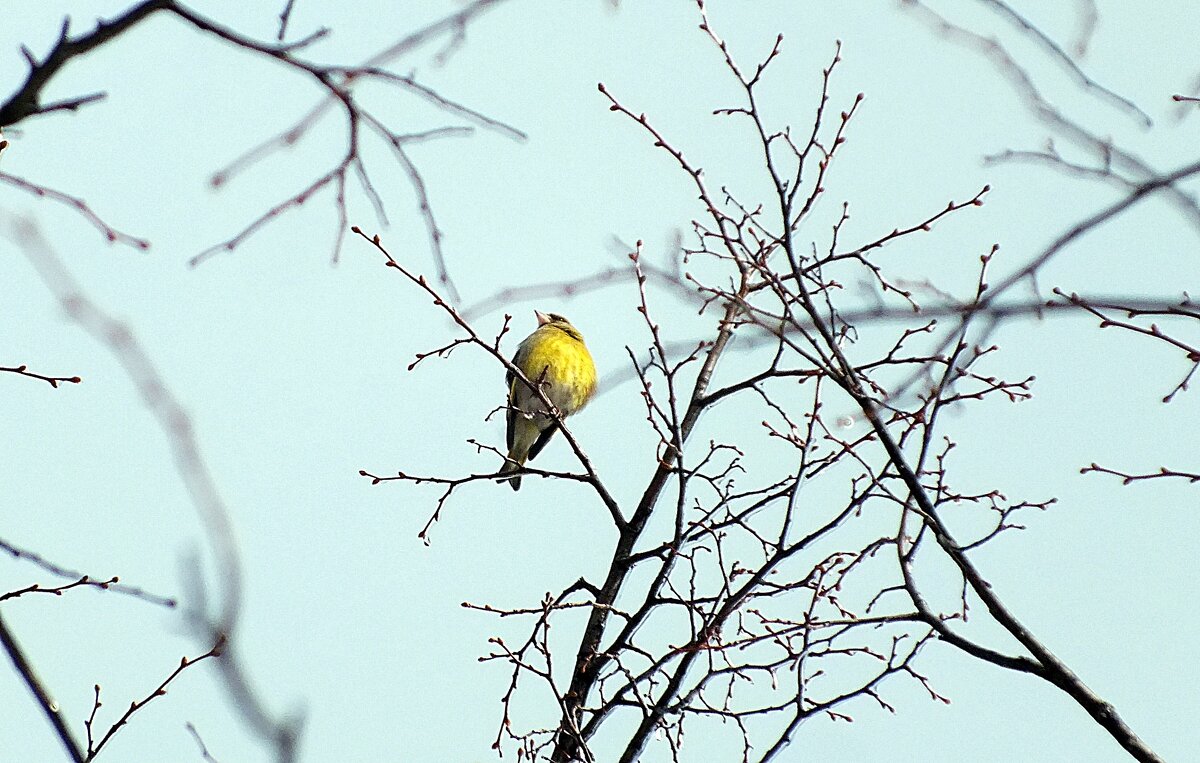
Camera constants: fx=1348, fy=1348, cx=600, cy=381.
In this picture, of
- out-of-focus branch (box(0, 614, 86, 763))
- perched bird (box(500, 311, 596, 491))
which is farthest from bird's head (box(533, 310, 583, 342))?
out-of-focus branch (box(0, 614, 86, 763))

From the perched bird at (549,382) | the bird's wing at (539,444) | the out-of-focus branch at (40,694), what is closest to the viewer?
the out-of-focus branch at (40,694)

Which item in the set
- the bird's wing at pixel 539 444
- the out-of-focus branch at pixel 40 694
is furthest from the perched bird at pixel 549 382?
the out-of-focus branch at pixel 40 694

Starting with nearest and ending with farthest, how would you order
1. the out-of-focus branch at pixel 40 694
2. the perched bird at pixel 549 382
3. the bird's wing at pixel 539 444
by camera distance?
the out-of-focus branch at pixel 40 694 < the perched bird at pixel 549 382 < the bird's wing at pixel 539 444

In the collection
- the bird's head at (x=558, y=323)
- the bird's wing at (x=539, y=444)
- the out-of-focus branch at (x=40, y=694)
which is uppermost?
the bird's head at (x=558, y=323)

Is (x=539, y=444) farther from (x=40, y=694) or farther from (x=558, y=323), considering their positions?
(x=40, y=694)

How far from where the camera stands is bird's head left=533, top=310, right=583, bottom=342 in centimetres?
1107

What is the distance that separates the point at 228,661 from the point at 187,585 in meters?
0.13

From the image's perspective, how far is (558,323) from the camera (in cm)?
1127

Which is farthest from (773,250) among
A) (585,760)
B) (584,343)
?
(584,343)

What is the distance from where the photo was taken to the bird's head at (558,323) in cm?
1107

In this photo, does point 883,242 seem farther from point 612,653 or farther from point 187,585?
point 187,585

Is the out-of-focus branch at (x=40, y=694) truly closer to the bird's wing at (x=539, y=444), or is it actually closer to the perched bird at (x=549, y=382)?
the perched bird at (x=549, y=382)

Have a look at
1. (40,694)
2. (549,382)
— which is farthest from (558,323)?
(40,694)

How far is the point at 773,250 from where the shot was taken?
199 inches
